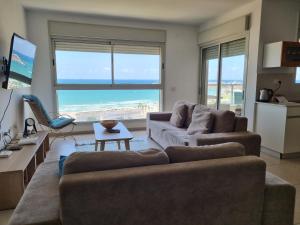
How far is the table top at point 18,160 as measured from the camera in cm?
220

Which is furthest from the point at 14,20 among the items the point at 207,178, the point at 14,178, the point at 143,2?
the point at 207,178

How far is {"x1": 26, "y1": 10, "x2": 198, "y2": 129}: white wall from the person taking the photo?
461 centimetres

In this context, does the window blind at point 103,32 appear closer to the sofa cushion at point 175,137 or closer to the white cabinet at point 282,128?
the sofa cushion at point 175,137

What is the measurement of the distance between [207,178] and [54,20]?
4.66m

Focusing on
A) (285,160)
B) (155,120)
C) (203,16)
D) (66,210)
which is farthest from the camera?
(203,16)

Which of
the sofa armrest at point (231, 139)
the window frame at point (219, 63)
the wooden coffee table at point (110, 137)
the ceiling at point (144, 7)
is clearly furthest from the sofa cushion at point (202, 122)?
the ceiling at point (144, 7)

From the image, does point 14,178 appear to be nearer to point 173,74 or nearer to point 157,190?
point 157,190

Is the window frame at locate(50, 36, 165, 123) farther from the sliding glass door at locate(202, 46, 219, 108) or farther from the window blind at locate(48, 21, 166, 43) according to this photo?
the sliding glass door at locate(202, 46, 219, 108)

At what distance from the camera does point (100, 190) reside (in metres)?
1.19

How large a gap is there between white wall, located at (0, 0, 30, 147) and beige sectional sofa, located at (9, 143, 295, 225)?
2.00 meters

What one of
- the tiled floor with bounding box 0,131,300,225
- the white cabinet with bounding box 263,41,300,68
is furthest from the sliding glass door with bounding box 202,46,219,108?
the tiled floor with bounding box 0,131,300,225

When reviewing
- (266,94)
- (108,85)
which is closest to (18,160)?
(108,85)

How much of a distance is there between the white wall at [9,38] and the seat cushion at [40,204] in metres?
1.74

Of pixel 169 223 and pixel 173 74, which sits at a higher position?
pixel 173 74
